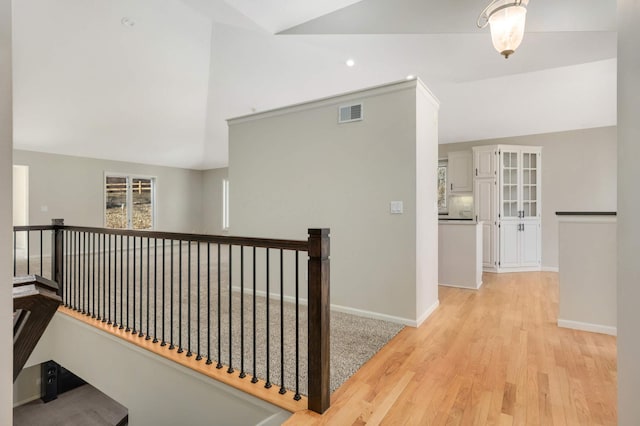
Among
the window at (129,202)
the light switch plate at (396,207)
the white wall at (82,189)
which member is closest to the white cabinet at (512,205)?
the light switch plate at (396,207)

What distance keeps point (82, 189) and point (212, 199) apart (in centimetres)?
339

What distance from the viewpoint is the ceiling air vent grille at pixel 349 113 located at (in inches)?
130

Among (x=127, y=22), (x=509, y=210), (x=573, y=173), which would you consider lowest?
(x=509, y=210)

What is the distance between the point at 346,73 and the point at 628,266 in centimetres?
439

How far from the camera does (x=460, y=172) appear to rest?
641 centimetres

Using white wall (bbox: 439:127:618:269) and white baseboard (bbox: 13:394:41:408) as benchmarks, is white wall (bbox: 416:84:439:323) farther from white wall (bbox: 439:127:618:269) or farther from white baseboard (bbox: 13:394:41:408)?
white baseboard (bbox: 13:394:41:408)

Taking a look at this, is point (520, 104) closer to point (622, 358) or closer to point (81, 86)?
point (622, 358)

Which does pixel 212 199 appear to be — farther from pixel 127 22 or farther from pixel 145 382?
pixel 145 382

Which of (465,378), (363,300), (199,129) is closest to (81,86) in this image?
(199,129)

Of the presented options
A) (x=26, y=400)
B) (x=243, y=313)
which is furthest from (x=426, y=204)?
(x=26, y=400)

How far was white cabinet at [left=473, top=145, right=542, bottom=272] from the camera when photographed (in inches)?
228

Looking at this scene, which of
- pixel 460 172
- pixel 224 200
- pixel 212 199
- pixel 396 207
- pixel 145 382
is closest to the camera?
pixel 145 382

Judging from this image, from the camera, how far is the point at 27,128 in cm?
573

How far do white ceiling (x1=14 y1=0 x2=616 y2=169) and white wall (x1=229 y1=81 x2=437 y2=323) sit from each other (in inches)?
35.7
